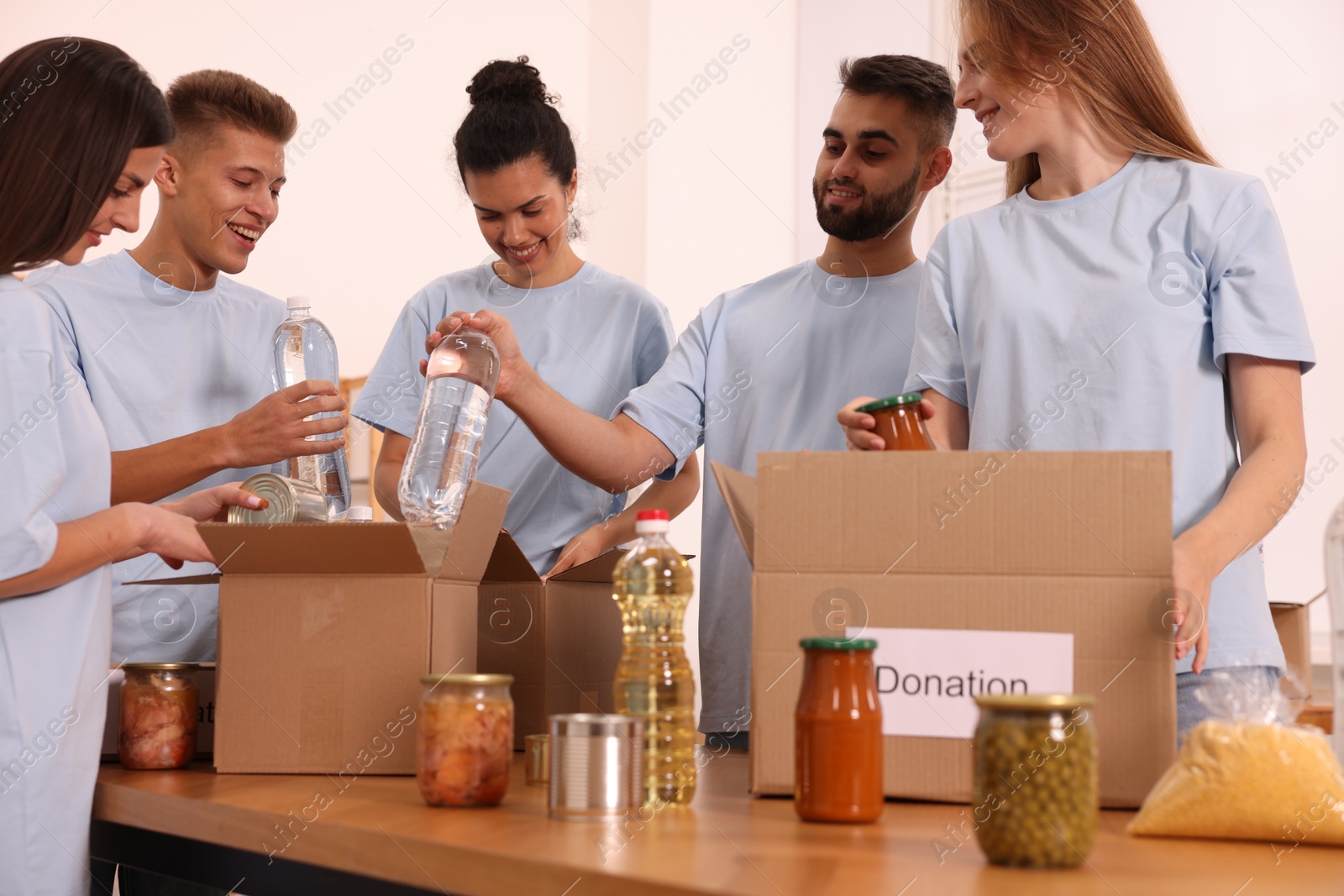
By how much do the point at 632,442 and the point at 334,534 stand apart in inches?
21.9

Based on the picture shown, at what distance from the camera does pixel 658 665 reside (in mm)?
883

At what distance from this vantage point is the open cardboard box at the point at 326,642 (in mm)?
1053

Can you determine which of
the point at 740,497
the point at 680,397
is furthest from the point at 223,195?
the point at 740,497

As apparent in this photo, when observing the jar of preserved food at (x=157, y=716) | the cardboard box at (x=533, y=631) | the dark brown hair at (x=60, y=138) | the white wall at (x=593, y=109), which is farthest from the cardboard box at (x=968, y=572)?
the white wall at (x=593, y=109)

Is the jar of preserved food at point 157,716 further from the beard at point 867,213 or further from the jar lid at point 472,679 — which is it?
the beard at point 867,213

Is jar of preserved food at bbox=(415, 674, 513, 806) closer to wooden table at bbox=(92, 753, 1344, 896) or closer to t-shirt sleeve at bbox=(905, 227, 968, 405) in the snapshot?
wooden table at bbox=(92, 753, 1344, 896)

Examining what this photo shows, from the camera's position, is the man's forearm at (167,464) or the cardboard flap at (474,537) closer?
the cardboard flap at (474,537)

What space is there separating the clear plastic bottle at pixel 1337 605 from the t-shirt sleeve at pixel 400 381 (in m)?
1.35

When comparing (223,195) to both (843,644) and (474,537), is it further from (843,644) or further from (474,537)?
(843,644)

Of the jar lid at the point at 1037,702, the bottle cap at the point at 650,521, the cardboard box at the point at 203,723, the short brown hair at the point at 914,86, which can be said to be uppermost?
the short brown hair at the point at 914,86

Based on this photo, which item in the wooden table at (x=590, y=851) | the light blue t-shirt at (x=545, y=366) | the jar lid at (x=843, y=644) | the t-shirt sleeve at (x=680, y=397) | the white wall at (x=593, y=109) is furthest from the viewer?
the white wall at (x=593, y=109)

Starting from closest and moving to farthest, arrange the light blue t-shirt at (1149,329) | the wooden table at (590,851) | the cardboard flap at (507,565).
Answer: the wooden table at (590,851), the light blue t-shirt at (1149,329), the cardboard flap at (507,565)

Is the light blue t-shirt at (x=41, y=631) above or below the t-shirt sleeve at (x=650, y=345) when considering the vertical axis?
below

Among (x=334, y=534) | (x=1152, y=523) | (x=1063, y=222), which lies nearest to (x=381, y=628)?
(x=334, y=534)
